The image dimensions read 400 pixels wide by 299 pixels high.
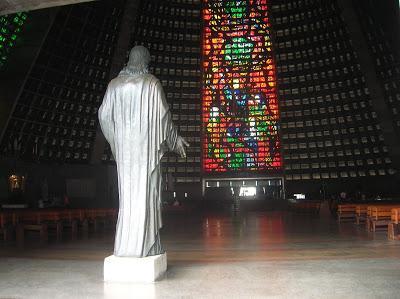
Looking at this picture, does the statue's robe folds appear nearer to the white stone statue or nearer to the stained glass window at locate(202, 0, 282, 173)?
the white stone statue

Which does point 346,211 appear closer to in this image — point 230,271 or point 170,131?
point 230,271

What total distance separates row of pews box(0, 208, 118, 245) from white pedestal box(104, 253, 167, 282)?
5.87 m

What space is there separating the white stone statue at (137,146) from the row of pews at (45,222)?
19.4 feet

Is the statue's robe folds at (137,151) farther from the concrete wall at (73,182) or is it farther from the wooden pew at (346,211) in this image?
the concrete wall at (73,182)

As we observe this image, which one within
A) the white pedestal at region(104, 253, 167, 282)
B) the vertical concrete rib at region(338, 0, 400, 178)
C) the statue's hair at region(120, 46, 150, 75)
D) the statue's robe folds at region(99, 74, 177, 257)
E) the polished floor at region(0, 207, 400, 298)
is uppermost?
the vertical concrete rib at region(338, 0, 400, 178)

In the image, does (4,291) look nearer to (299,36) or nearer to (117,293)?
(117,293)

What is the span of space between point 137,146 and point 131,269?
1.57 metres

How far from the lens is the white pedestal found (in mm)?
4949

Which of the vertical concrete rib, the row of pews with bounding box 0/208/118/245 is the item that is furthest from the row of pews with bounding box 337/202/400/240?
Answer: the vertical concrete rib

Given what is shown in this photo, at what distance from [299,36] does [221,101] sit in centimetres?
877

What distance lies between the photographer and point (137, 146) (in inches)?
211

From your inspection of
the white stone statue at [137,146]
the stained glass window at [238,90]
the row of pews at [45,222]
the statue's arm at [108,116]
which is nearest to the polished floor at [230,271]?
the white stone statue at [137,146]

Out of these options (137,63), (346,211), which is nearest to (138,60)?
(137,63)

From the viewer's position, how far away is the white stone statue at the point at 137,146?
204 inches
